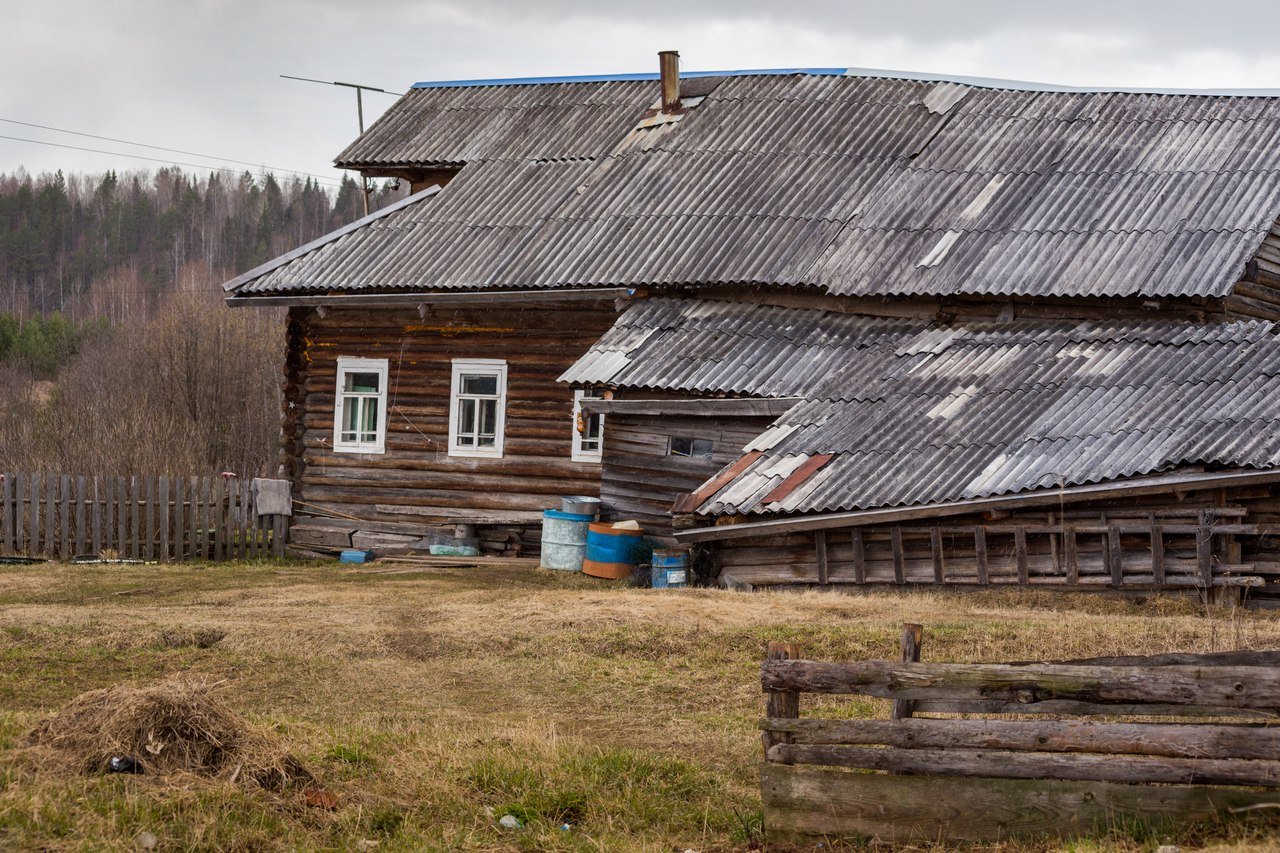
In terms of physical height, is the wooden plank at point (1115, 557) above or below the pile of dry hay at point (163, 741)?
above

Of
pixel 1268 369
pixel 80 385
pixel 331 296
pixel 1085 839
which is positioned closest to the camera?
pixel 1085 839

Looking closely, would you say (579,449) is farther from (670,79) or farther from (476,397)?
(670,79)

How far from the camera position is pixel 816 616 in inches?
555

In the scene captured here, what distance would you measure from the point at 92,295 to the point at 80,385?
38.7 meters

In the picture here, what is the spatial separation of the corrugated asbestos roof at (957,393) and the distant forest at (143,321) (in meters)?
17.0

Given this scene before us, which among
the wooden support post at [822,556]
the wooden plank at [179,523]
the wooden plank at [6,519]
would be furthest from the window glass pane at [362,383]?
the wooden support post at [822,556]

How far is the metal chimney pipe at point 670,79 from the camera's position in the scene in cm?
2580

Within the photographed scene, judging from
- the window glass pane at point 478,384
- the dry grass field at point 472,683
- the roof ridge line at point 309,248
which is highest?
the roof ridge line at point 309,248

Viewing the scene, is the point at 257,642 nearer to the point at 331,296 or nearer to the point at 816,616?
the point at 816,616

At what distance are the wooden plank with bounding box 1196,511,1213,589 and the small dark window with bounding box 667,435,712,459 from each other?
6343mm

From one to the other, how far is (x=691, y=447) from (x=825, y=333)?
96.4 inches

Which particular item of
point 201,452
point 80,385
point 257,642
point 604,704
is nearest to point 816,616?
point 604,704

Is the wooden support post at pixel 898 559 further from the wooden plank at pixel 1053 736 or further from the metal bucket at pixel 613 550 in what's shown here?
the wooden plank at pixel 1053 736

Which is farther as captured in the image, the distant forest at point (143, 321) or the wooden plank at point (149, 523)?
the distant forest at point (143, 321)
